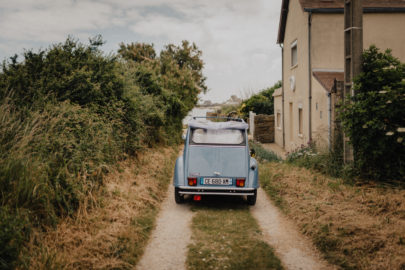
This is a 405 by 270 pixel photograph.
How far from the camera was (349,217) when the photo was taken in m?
5.56

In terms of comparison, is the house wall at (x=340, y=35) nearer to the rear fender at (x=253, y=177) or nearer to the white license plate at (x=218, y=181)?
the rear fender at (x=253, y=177)

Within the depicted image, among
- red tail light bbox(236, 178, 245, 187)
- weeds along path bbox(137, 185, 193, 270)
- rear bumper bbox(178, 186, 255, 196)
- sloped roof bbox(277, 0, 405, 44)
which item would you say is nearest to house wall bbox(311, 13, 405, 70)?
sloped roof bbox(277, 0, 405, 44)

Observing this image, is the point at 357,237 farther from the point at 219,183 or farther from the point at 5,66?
the point at 5,66

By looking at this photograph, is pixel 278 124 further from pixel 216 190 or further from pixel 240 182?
pixel 216 190

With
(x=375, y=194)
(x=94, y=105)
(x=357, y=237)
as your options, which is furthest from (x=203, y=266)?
(x=94, y=105)

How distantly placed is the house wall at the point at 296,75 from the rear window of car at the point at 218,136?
279 inches

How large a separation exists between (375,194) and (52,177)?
5.83m

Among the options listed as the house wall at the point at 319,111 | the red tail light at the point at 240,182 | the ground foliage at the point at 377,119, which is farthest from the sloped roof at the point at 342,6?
the red tail light at the point at 240,182

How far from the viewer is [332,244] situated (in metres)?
4.96

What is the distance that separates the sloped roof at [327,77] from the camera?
11637 millimetres

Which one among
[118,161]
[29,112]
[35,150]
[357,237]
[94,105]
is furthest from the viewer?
[118,161]

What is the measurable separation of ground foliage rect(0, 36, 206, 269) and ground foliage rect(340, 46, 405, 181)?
17.7ft

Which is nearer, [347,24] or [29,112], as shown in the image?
[29,112]

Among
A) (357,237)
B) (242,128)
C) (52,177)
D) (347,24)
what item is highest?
(347,24)
